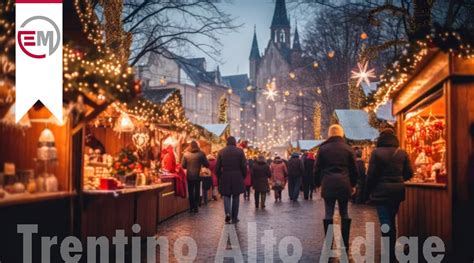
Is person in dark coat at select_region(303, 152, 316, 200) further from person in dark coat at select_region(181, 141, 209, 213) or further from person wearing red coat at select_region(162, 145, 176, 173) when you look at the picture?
person wearing red coat at select_region(162, 145, 176, 173)

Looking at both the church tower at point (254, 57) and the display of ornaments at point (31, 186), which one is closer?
the display of ornaments at point (31, 186)

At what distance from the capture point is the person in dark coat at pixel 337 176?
32.6 feet

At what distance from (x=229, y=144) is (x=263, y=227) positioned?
2150 mm

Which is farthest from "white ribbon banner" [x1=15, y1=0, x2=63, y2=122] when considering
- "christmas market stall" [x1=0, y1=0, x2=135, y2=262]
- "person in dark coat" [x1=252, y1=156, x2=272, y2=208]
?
"person in dark coat" [x1=252, y1=156, x2=272, y2=208]

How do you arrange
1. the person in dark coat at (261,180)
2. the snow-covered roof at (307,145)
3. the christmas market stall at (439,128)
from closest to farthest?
1. the christmas market stall at (439,128)
2. the person in dark coat at (261,180)
3. the snow-covered roof at (307,145)

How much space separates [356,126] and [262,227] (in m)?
16.1

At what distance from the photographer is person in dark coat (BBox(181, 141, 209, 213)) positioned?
17.6 metres

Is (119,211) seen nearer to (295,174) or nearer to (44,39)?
(44,39)

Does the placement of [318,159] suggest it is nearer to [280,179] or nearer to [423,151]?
[423,151]

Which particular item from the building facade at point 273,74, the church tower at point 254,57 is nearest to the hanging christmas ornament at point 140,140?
the building facade at point 273,74

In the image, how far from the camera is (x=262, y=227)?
13805 mm

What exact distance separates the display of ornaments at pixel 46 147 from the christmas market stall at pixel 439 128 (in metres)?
4.85

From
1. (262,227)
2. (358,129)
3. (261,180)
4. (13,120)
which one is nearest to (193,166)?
(261,180)

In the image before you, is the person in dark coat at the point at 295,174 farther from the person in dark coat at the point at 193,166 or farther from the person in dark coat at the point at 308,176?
the person in dark coat at the point at 193,166
